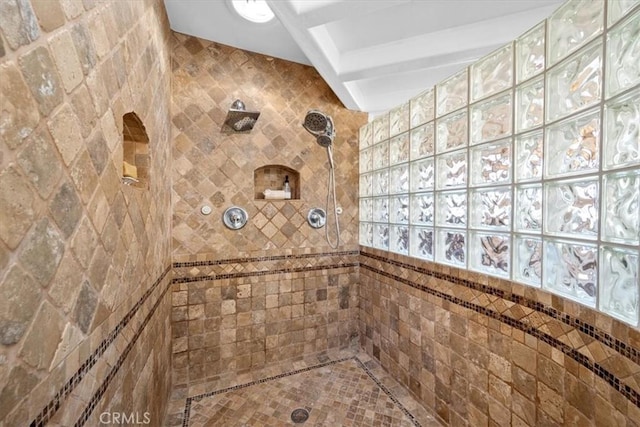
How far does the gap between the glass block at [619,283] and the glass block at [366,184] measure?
56.8 inches

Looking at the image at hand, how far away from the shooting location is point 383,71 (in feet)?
5.76

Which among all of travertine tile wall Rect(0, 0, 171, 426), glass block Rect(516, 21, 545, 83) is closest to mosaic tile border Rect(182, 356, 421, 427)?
travertine tile wall Rect(0, 0, 171, 426)

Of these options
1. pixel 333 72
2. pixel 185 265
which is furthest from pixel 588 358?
pixel 185 265

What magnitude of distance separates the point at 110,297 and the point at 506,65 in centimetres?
178

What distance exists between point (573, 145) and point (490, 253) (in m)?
0.54

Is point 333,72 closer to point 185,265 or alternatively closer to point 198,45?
point 198,45

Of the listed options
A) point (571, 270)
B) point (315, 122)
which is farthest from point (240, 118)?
point (571, 270)

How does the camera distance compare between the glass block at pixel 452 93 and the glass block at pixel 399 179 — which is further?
the glass block at pixel 399 179

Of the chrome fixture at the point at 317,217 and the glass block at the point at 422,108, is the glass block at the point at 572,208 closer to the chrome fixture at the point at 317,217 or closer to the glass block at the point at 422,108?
the glass block at the point at 422,108

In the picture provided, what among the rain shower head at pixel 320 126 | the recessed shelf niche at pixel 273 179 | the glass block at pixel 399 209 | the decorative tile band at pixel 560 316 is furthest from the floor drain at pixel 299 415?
the rain shower head at pixel 320 126

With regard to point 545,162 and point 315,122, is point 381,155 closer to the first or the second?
point 315,122

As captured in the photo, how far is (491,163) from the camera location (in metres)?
1.25

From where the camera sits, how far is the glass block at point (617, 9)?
30.2 inches

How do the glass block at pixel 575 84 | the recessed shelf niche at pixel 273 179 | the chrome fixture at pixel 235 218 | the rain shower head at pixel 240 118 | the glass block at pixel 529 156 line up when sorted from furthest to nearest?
the recessed shelf niche at pixel 273 179, the chrome fixture at pixel 235 218, the rain shower head at pixel 240 118, the glass block at pixel 529 156, the glass block at pixel 575 84
